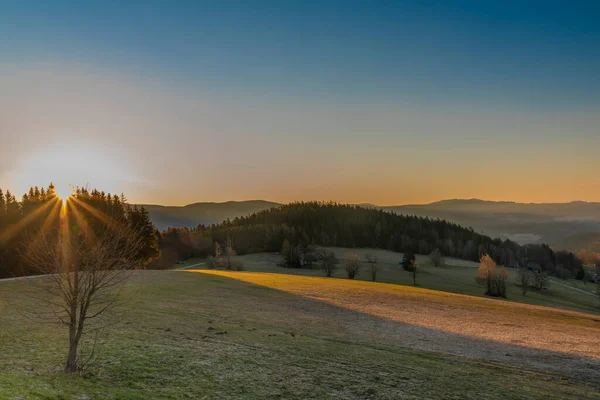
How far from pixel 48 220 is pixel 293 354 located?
7412 centimetres

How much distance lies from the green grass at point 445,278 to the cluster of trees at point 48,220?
159 ft

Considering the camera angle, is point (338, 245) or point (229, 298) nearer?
point (229, 298)

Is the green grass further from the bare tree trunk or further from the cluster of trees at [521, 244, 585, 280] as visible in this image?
the bare tree trunk

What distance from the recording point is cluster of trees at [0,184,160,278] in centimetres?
6988

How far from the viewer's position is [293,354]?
71.3ft

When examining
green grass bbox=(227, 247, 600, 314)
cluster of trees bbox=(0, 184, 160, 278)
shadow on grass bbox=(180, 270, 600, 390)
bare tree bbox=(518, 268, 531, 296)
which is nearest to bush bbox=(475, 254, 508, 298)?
green grass bbox=(227, 247, 600, 314)

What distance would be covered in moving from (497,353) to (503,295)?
72.9 metres

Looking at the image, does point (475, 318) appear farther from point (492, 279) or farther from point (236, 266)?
point (236, 266)

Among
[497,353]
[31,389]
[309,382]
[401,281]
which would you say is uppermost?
[31,389]

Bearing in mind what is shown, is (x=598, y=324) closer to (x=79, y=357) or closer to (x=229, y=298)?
(x=229, y=298)

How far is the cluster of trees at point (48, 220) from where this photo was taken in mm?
69875

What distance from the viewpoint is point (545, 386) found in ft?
65.7

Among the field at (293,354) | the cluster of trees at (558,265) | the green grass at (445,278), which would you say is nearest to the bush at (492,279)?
the green grass at (445,278)

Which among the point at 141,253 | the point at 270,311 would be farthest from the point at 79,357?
the point at 141,253
